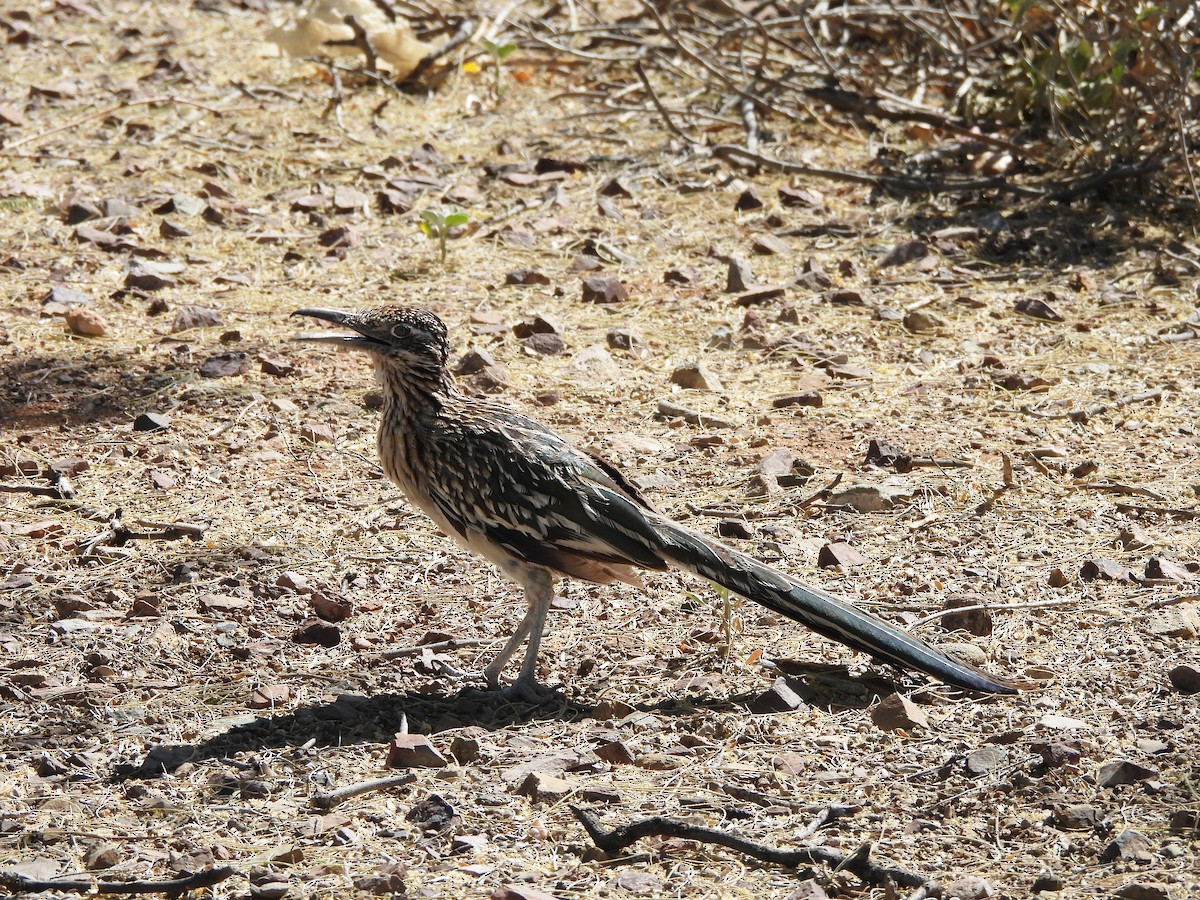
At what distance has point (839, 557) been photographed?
18.5 feet

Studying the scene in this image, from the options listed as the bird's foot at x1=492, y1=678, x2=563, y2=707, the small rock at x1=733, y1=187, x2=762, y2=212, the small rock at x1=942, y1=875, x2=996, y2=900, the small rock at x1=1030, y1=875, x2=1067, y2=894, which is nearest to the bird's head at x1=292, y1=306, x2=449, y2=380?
the bird's foot at x1=492, y1=678, x2=563, y2=707

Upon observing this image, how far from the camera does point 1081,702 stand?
4648 millimetres

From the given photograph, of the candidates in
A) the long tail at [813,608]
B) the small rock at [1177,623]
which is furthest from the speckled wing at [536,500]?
the small rock at [1177,623]

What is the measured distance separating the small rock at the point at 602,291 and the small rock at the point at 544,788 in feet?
13.3

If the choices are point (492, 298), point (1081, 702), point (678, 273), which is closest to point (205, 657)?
point (1081, 702)

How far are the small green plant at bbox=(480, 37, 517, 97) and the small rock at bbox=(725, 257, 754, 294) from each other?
2781 mm

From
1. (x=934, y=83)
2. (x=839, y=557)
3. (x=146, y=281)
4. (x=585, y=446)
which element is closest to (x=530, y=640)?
(x=839, y=557)

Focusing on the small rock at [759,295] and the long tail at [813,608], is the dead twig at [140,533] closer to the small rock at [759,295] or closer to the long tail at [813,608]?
the long tail at [813,608]

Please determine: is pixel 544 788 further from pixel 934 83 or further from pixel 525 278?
pixel 934 83

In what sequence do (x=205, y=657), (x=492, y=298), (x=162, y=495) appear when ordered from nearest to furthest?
1. (x=205, y=657)
2. (x=162, y=495)
3. (x=492, y=298)

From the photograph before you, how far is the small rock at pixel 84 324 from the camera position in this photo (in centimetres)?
732

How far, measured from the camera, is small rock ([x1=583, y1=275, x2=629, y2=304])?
7.96 m

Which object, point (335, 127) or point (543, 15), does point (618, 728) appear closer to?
point (335, 127)

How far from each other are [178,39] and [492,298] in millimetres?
4862
